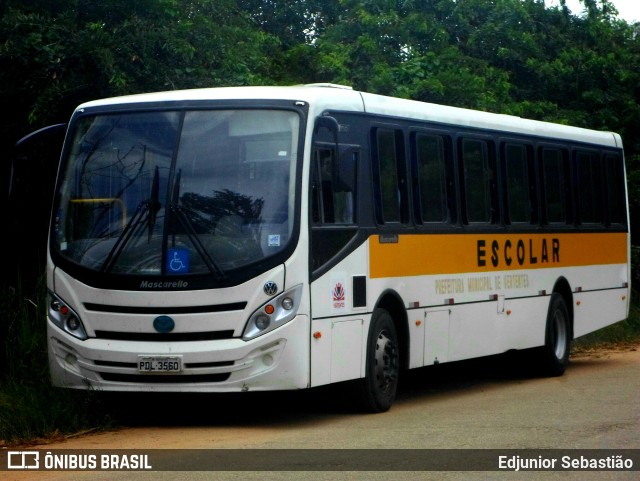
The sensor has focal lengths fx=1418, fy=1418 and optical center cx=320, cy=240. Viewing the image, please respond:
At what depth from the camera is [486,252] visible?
15.3 metres

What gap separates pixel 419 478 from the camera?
8648mm

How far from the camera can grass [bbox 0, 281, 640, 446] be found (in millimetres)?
10875

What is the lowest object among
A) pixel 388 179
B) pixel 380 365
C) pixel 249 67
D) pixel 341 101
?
pixel 380 365

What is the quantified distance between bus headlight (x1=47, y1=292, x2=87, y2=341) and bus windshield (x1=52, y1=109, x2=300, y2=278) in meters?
0.39

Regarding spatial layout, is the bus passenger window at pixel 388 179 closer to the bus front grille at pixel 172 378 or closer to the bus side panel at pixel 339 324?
the bus side panel at pixel 339 324

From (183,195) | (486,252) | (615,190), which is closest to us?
(183,195)

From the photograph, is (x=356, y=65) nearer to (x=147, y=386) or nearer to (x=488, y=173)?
(x=488, y=173)

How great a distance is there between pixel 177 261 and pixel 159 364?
85cm

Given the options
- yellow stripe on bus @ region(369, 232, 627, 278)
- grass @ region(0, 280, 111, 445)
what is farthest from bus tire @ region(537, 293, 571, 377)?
grass @ region(0, 280, 111, 445)

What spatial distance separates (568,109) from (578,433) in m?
20.3

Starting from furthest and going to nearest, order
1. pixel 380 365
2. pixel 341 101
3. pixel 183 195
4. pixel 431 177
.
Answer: pixel 431 177 < pixel 380 365 < pixel 341 101 < pixel 183 195

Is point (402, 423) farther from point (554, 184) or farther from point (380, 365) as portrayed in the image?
point (554, 184)

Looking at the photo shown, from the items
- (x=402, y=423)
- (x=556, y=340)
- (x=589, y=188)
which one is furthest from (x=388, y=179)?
(x=589, y=188)

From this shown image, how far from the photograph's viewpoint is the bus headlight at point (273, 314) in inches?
448
